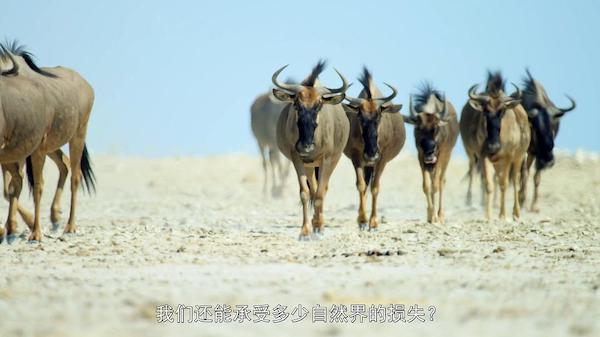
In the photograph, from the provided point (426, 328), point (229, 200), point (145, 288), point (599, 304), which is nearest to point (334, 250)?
point (145, 288)

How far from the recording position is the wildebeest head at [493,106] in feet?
62.3

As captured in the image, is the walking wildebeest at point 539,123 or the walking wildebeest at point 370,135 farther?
the walking wildebeest at point 539,123

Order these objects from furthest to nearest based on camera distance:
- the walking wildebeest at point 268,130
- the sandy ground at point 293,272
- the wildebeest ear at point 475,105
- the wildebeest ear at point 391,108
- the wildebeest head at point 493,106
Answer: the walking wildebeest at point 268,130, the wildebeest ear at point 475,105, the wildebeest head at point 493,106, the wildebeest ear at point 391,108, the sandy ground at point 293,272

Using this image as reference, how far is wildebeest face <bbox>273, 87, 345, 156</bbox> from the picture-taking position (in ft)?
47.3

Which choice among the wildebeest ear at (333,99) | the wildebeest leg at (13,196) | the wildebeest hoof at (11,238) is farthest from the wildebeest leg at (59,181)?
the wildebeest ear at (333,99)

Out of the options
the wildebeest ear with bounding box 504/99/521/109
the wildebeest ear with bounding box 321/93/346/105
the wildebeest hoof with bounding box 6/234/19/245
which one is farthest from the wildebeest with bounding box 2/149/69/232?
the wildebeest ear with bounding box 504/99/521/109

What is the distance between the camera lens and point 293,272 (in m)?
10.0

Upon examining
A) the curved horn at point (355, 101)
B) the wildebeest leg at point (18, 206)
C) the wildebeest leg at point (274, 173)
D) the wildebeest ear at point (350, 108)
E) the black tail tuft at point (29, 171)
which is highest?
the curved horn at point (355, 101)

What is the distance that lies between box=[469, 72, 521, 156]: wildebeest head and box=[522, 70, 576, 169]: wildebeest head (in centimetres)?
305

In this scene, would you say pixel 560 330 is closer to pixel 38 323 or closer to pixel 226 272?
pixel 38 323

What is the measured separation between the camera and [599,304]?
783cm

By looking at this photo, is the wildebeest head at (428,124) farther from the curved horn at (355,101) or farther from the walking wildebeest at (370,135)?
the curved horn at (355,101)

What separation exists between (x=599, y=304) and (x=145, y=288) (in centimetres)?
358

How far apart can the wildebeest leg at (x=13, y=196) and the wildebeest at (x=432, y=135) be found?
697cm
